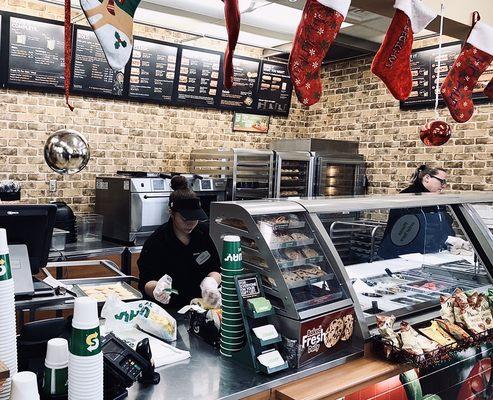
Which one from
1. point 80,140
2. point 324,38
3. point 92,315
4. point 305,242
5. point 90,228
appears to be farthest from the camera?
point 90,228

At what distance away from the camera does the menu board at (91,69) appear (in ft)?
16.4

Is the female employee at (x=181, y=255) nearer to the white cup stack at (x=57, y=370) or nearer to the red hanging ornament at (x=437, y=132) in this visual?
the white cup stack at (x=57, y=370)

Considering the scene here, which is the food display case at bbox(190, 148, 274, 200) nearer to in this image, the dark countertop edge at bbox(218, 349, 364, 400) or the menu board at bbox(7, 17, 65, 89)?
the menu board at bbox(7, 17, 65, 89)

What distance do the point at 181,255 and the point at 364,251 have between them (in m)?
1.11

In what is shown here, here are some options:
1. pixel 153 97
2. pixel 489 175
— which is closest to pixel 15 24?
pixel 153 97

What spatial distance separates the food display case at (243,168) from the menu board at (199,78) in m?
0.65

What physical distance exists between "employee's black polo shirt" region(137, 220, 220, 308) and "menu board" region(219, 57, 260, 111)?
11.1ft

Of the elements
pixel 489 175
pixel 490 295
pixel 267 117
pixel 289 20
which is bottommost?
pixel 490 295

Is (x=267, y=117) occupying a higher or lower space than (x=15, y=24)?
lower

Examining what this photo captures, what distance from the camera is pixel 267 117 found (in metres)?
6.72

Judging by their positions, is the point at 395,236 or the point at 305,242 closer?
the point at 305,242

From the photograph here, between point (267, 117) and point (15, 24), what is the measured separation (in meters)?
3.25

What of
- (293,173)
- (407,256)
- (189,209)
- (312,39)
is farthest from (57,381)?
(293,173)

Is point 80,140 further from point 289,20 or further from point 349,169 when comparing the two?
point 349,169
